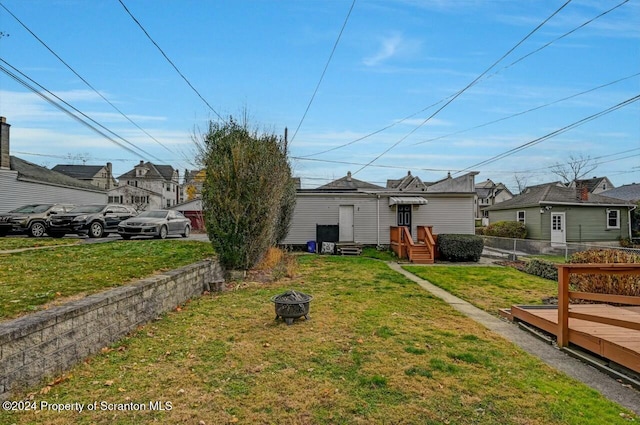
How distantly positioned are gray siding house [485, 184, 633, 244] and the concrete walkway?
1768 cm

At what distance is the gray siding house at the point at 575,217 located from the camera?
20.8 m

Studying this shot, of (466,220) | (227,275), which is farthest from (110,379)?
(466,220)

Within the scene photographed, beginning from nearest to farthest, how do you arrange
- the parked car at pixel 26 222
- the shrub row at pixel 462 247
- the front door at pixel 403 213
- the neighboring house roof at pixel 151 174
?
the parked car at pixel 26 222, the shrub row at pixel 462 247, the front door at pixel 403 213, the neighboring house roof at pixel 151 174

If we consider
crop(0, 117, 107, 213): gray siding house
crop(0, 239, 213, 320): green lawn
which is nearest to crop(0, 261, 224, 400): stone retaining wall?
crop(0, 239, 213, 320): green lawn

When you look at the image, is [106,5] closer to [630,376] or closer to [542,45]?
[630,376]

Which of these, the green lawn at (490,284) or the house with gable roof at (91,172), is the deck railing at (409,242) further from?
the house with gable roof at (91,172)

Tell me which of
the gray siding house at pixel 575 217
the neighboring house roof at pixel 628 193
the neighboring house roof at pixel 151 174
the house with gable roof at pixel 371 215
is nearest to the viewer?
the house with gable roof at pixel 371 215

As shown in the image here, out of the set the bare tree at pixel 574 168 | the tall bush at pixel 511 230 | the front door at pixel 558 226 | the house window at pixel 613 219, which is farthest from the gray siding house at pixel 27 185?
the bare tree at pixel 574 168

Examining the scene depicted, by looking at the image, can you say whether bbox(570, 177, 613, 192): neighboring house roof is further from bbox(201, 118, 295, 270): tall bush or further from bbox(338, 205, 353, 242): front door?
bbox(201, 118, 295, 270): tall bush

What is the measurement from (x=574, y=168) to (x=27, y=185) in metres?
51.1

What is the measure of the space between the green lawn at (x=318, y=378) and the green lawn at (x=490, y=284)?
2.35 meters

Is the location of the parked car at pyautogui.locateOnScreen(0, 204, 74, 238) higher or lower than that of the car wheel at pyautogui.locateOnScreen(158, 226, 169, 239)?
higher

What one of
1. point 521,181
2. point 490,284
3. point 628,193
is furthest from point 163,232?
point 521,181

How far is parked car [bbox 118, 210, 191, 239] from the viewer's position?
13305 mm
